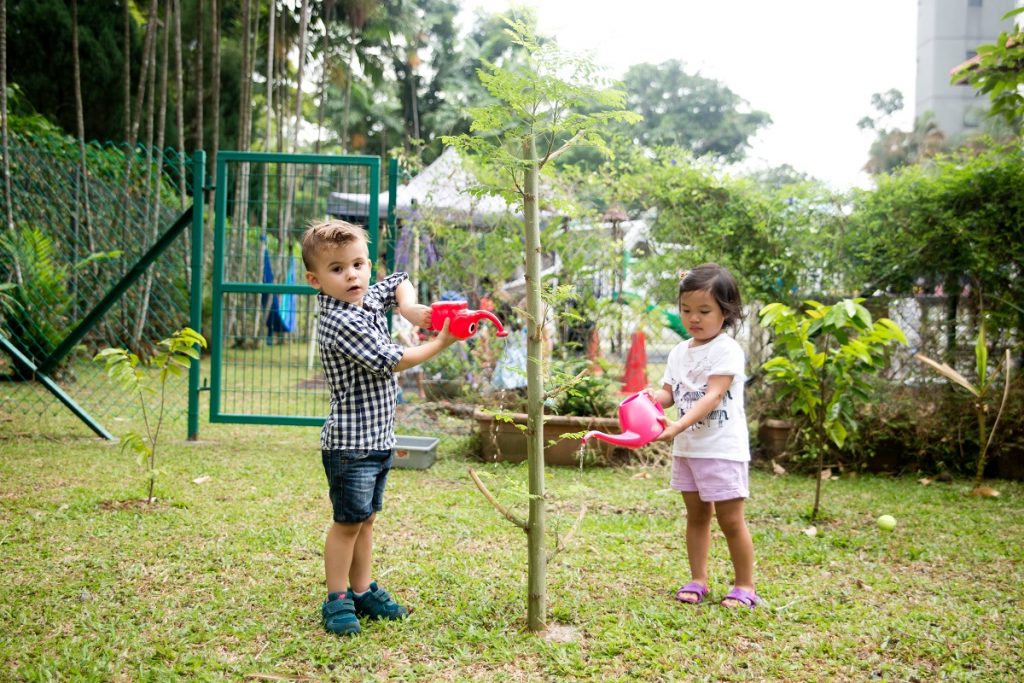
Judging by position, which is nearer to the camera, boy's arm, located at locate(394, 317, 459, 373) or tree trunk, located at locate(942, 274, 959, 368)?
boy's arm, located at locate(394, 317, 459, 373)

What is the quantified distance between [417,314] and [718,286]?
1.07 meters

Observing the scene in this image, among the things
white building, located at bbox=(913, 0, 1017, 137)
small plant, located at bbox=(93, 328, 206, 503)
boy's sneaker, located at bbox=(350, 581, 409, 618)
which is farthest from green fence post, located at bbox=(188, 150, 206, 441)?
white building, located at bbox=(913, 0, 1017, 137)

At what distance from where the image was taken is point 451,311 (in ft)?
7.56

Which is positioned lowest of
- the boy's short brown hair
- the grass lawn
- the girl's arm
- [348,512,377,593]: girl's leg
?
the grass lawn

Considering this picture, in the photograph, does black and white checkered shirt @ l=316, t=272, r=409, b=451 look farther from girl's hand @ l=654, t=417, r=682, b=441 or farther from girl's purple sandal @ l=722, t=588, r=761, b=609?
girl's purple sandal @ l=722, t=588, r=761, b=609

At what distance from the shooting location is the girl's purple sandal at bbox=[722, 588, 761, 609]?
273 centimetres

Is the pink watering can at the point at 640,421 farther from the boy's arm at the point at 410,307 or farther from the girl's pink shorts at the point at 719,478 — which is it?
the boy's arm at the point at 410,307

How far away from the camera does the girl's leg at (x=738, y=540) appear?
274cm

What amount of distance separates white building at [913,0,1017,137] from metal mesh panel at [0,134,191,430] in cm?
2782

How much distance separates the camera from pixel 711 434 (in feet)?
9.09

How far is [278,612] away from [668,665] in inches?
50.5

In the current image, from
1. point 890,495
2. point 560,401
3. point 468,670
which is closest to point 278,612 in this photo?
point 468,670

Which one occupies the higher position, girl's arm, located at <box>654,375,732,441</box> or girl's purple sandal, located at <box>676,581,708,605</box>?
girl's arm, located at <box>654,375,732,441</box>

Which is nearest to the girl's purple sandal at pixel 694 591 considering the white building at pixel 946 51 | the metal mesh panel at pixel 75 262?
the metal mesh panel at pixel 75 262
